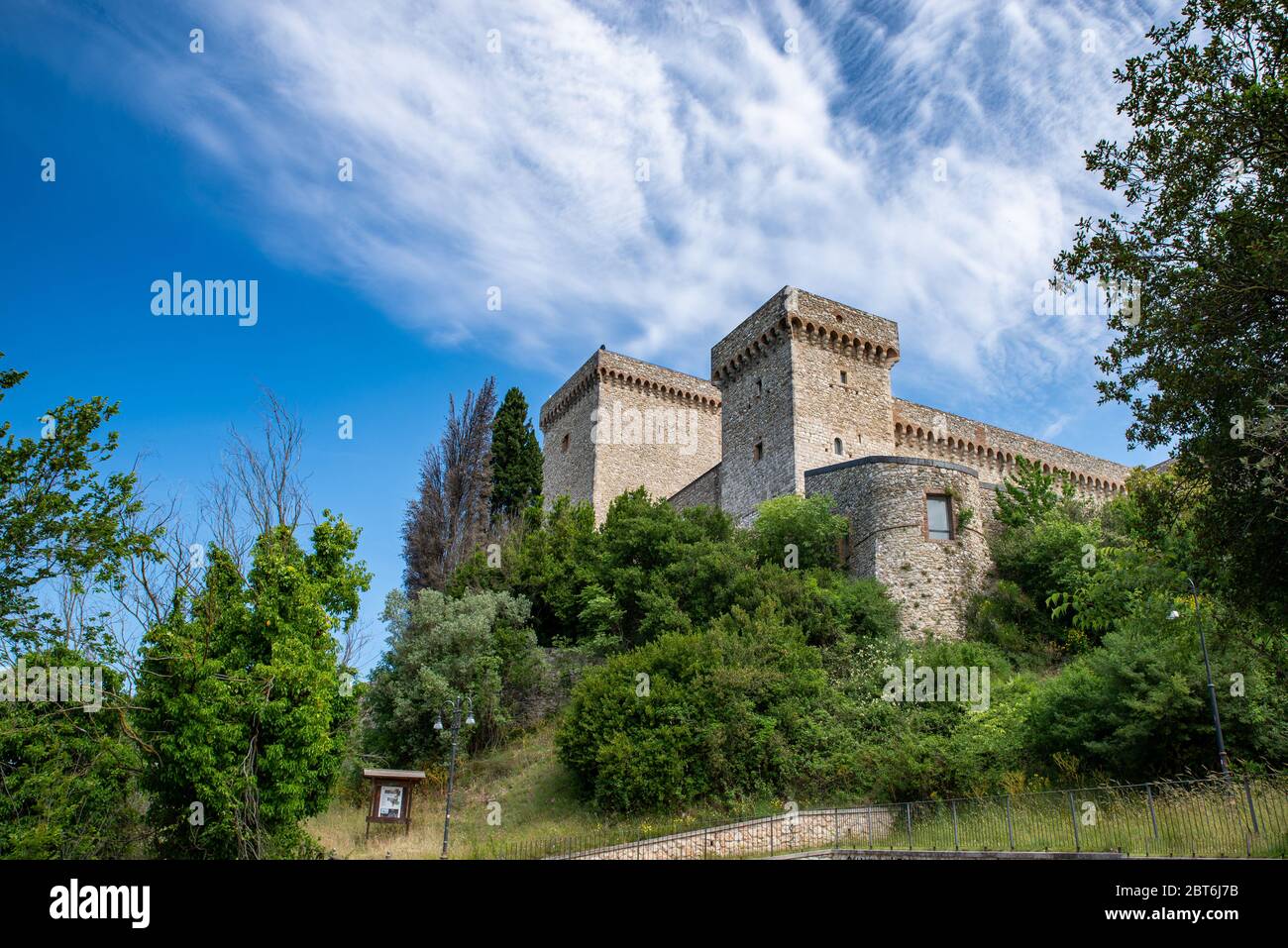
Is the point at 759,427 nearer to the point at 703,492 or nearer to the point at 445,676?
the point at 703,492

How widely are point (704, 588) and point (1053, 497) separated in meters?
12.3

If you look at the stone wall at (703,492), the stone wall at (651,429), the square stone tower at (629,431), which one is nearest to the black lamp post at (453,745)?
the stone wall at (703,492)

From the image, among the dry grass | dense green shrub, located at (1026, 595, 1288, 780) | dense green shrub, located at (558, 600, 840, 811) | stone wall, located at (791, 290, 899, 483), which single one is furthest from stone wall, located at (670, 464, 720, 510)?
dense green shrub, located at (1026, 595, 1288, 780)

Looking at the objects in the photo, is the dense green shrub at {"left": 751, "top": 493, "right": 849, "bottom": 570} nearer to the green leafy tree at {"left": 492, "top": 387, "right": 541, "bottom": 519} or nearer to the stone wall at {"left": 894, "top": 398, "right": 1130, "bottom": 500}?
the stone wall at {"left": 894, "top": 398, "right": 1130, "bottom": 500}

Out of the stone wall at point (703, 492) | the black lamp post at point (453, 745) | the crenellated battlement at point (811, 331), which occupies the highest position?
the crenellated battlement at point (811, 331)

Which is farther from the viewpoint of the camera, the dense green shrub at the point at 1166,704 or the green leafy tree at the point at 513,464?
the green leafy tree at the point at 513,464

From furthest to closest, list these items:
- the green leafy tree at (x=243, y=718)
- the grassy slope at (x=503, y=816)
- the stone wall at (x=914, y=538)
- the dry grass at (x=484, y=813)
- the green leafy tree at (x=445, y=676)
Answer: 1. the stone wall at (x=914, y=538)
2. the green leafy tree at (x=445, y=676)
3. the dry grass at (x=484, y=813)
4. the grassy slope at (x=503, y=816)
5. the green leafy tree at (x=243, y=718)

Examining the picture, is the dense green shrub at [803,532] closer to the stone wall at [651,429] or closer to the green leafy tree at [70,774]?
the stone wall at [651,429]

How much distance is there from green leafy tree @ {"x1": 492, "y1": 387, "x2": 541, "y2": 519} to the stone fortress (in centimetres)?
295

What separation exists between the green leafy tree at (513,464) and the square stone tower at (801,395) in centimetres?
896

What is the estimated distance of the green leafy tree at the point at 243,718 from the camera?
46.3 feet

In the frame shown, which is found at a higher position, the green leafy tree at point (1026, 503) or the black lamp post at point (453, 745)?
the green leafy tree at point (1026, 503)

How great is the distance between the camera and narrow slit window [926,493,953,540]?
24766 mm
